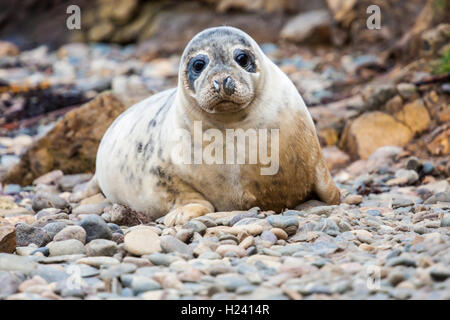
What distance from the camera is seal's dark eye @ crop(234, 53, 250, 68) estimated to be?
399cm

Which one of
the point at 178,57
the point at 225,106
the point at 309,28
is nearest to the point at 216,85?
the point at 225,106

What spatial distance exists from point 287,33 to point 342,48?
1556 millimetres

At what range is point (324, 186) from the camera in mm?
4406

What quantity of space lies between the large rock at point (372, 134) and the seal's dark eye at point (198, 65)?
3240 millimetres

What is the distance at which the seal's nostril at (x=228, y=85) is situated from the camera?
3766mm

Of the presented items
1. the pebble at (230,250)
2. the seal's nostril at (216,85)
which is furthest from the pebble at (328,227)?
the seal's nostril at (216,85)

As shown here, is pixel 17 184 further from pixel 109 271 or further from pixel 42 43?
pixel 42 43

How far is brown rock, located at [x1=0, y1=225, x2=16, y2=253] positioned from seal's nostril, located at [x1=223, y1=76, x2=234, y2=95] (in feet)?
4.49

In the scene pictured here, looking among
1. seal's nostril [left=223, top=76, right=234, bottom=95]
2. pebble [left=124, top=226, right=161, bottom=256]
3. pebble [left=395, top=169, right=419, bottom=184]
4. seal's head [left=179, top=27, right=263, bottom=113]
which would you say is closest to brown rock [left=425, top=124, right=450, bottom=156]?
pebble [left=395, top=169, right=419, bottom=184]

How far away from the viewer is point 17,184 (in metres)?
6.66

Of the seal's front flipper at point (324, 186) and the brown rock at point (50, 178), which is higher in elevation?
the brown rock at point (50, 178)

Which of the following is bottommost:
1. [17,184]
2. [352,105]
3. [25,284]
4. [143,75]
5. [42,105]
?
[25,284]

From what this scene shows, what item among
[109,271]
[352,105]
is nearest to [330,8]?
[352,105]

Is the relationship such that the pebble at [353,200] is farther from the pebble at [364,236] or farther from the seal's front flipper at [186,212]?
the pebble at [364,236]
